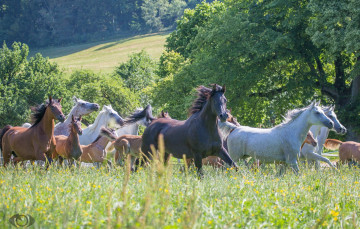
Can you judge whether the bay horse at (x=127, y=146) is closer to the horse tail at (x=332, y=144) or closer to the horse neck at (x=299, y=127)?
the horse neck at (x=299, y=127)

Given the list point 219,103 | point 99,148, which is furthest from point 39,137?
point 219,103

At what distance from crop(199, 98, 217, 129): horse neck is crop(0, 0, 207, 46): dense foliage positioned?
111518 millimetres

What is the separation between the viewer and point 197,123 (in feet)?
33.6

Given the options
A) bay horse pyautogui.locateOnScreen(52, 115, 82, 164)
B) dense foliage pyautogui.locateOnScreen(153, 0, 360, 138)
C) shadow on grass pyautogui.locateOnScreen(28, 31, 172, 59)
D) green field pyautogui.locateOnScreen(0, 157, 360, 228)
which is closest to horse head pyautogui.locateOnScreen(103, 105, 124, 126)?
bay horse pyautogui.locateOnScreen(52, 115, 82, 164)

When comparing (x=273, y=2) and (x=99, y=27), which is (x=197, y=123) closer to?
(x=273, y=2)

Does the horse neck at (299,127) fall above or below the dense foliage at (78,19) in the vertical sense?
below

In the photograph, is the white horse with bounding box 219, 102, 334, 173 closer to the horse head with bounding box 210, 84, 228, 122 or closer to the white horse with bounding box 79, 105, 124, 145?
the horse head with bounding box 210, 84, 228, 122

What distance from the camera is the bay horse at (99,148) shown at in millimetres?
15016

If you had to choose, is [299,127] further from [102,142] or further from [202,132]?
[102,142]

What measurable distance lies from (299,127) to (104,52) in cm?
8946

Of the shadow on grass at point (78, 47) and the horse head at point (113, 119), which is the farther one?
the shadow on grass at point (78, 47)

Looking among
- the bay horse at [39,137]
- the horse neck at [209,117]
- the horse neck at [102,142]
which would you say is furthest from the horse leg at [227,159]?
the horse neck at [102,142]

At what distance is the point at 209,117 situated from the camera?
10.1 meters
